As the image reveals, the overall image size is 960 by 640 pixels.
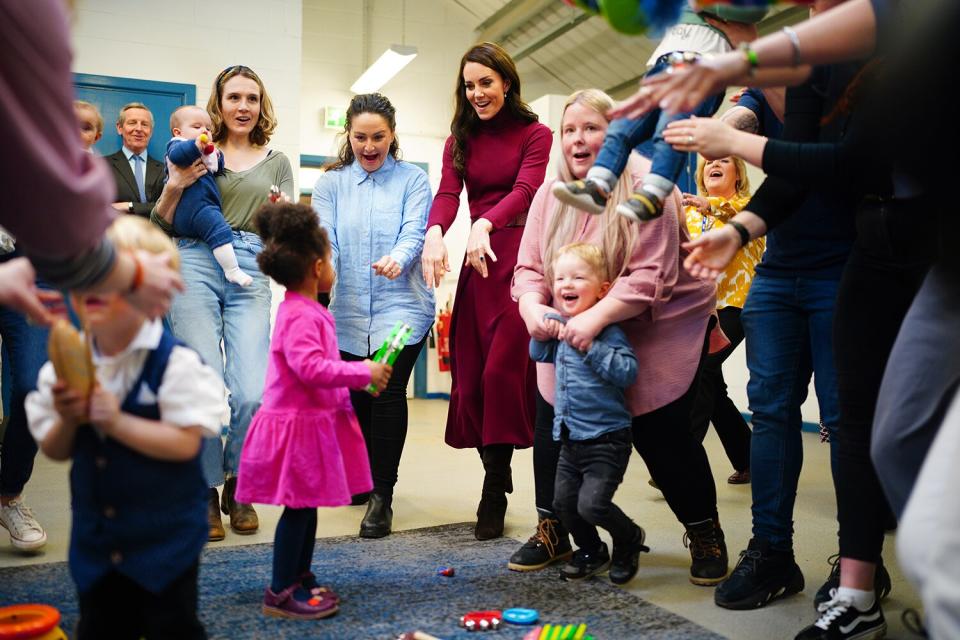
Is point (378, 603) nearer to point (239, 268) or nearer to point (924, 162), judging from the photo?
point (239, 268)

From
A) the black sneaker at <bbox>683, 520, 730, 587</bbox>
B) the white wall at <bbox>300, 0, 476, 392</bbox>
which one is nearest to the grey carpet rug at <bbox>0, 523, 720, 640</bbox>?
the black sneaker at <bbox>683, 520, 730, 587</bbox>

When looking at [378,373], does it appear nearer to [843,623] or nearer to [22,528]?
[843,623]

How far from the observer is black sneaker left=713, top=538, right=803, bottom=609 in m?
2.29

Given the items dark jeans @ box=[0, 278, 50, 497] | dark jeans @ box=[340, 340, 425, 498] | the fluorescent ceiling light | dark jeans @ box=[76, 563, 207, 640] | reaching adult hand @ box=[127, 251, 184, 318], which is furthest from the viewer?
the fluorescent ceiling light

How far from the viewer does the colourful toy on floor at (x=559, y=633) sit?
1.95 m

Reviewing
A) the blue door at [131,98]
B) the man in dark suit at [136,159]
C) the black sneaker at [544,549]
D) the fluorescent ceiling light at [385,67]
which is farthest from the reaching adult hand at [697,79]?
the fluorescent ceiling light at [385,67]

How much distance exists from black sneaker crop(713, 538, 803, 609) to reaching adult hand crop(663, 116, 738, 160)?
3.46 feet

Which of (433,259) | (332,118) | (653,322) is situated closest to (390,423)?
(433,259)

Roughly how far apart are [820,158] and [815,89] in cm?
28

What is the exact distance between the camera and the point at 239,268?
121 inches

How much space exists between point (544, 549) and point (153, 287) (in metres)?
1.62

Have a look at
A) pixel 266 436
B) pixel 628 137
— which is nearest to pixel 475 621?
pixel 266 436

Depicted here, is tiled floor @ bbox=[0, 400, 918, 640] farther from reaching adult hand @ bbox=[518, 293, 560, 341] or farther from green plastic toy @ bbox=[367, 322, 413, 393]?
green plastic toy @ bbox=[367, 322, 413, 393]

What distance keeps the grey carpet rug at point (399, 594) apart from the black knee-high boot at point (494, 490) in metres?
0.08
